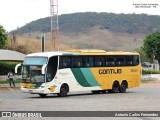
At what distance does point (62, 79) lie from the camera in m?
33.8

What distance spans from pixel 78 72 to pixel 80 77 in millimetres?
432

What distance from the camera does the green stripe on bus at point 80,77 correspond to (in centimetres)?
3491

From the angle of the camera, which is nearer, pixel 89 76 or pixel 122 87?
pixel 89 76

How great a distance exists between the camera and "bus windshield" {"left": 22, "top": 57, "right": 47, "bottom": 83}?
3293 centimetres

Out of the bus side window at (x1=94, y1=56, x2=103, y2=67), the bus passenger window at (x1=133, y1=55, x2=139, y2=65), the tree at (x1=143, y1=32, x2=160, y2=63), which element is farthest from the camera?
the tree at (x1=143, y1=32, x2=160, y2=63)

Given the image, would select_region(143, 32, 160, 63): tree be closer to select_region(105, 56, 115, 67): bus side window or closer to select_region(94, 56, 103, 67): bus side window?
select_region(105, 56, 115, 67): bus side window

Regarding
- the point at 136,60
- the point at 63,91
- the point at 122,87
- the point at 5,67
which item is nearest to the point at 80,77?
the point at 63,91

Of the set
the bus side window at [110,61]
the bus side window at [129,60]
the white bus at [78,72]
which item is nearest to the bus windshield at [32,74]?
the white bus at [78,72]

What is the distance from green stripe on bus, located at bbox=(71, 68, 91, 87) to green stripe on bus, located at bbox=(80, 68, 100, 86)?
221 millimetres

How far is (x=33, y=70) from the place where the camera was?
33.2m


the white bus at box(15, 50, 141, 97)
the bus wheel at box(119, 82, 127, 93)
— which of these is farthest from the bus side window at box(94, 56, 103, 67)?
the bus wheel at box(119, 82, 127, 93)

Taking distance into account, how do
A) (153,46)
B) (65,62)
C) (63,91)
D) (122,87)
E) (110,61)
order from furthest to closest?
(153,46), (122,87), (110,61), (65,62), (63,91)

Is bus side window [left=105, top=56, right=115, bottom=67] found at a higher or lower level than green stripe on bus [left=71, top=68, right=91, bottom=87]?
higher

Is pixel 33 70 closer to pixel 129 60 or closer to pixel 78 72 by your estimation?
pixel 78 72
